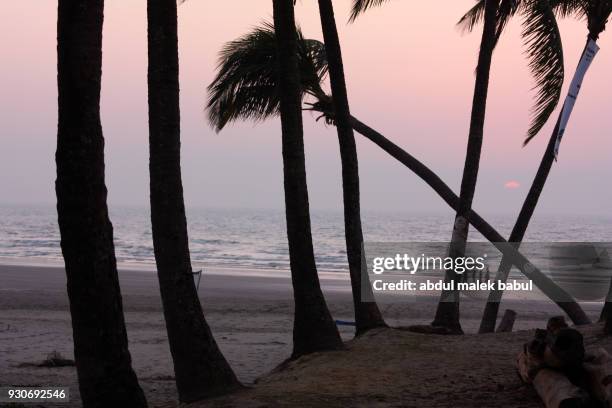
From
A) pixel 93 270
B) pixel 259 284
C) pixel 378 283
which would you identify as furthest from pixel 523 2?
pixel 259 284

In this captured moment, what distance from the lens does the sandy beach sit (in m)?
11.9

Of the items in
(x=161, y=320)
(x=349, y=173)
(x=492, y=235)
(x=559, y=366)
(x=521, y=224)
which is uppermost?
(x=349, y=173)

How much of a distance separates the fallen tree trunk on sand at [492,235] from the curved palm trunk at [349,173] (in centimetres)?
160

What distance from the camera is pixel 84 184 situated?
644 centimetres

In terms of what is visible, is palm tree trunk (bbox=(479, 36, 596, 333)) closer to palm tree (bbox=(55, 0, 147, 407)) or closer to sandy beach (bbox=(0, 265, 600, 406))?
sandy beach (bbox=(0, 265, 600, 406))

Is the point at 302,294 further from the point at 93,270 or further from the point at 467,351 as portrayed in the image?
the point at 93,270

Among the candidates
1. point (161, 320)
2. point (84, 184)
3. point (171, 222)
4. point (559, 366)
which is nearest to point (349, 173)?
point (171, 222)

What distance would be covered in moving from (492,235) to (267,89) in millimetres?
5065

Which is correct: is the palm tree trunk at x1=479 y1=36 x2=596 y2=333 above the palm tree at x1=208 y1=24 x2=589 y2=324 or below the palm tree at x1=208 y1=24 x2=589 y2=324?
below

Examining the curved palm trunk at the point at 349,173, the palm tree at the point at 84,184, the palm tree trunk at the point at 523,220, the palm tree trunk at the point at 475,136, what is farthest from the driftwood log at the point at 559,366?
the palm tree trunk at the point at 523,220

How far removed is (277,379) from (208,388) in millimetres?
1344

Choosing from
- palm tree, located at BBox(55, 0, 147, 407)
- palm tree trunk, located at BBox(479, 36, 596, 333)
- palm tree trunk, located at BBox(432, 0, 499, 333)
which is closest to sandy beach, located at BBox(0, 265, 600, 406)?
palm tree trunk, located at BBox(479, 36, 596, 333)

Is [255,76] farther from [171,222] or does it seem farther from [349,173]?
[171,222]

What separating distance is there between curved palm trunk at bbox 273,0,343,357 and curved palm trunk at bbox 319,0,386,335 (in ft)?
4.75
